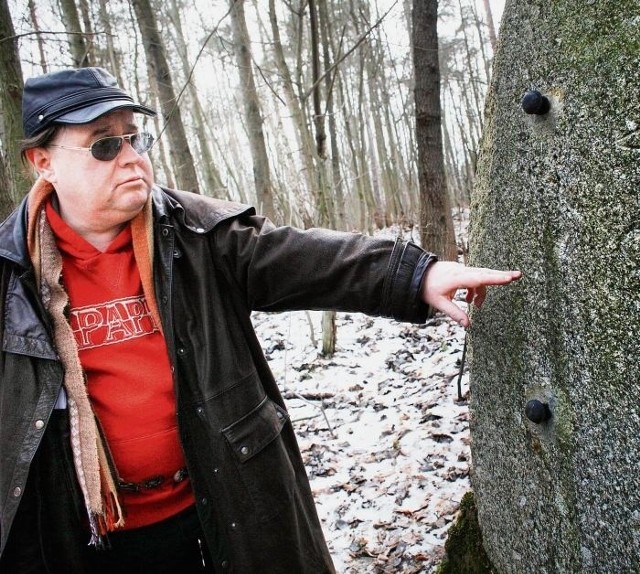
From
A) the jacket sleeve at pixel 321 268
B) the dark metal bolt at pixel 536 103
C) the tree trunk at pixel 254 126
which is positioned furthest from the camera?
the tree trunk at pixel 254 126

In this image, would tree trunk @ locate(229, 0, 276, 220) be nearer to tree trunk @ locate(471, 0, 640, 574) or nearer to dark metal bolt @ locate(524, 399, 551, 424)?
tree trunk @ locate(471, 0, 640, 574)

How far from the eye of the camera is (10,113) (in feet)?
14.1

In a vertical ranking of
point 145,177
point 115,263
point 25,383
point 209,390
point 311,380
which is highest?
point 145,177

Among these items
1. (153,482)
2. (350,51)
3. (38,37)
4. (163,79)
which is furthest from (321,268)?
(38,37)

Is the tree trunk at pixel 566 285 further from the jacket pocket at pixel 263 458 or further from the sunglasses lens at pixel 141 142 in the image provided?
the sunglasses lens at pixel 141 142

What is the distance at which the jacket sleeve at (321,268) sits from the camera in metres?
1.51

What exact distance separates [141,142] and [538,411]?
63.1 inches

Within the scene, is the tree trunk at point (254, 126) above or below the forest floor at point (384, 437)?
above

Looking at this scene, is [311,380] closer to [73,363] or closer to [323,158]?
[323,158]

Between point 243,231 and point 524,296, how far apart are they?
931mm

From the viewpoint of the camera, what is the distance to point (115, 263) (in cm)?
178

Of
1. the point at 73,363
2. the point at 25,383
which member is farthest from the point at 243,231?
the point at 25,383

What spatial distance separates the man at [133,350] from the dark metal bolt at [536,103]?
512 mm

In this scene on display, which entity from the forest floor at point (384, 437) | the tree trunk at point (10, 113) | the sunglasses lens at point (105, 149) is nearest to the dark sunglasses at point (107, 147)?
the sunglasses lens at point (105, 149)
